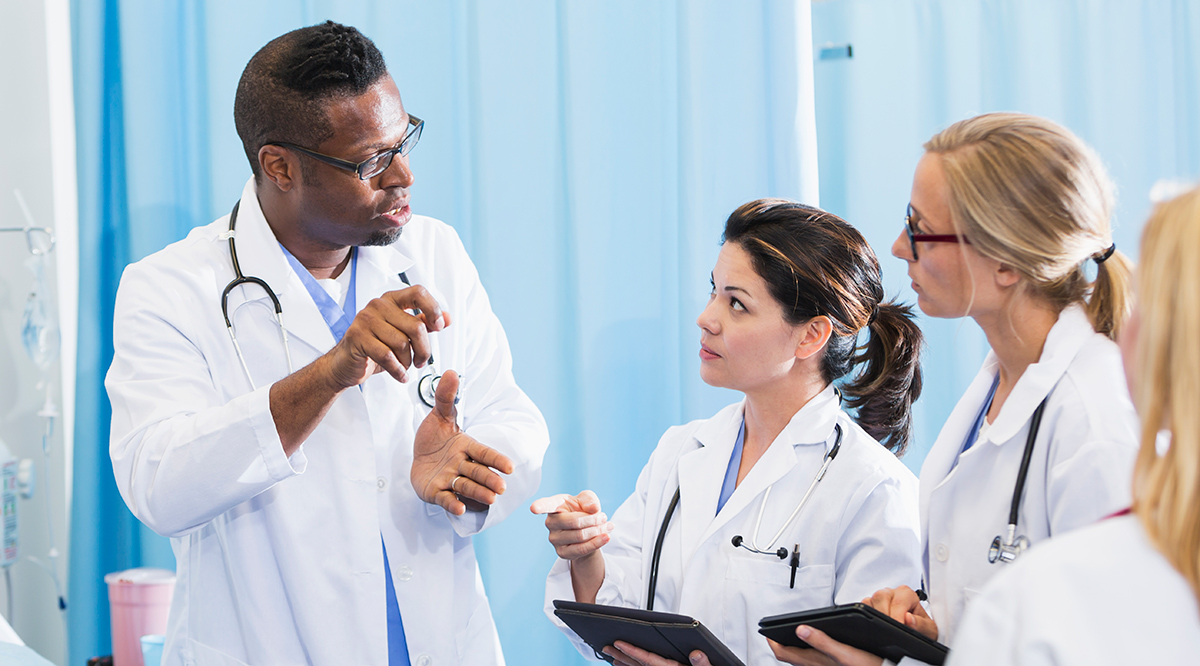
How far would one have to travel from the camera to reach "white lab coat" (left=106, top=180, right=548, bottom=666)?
1.34 meters

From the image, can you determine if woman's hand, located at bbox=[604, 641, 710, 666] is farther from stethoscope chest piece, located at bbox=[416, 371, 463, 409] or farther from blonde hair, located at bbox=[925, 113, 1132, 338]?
→ blonde hair, located at bbox=[925, 113, 1132, 338]

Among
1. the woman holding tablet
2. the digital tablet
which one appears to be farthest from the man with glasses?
the digital tablet

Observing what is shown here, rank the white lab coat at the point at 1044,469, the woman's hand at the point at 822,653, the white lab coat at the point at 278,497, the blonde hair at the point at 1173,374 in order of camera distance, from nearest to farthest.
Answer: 1. the blonde hair at the point at 1173,374
2. the white lab coat at the point at 1044,469
3. the woman's hand at the point at 822,653
4. the white lab coat at the point at 278,497

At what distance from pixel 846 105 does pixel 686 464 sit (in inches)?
37.0

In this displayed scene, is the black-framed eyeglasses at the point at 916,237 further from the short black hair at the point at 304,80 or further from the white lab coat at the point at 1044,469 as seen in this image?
the short black hair at the point at 304,80

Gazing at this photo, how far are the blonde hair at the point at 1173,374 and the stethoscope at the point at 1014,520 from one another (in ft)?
1.52

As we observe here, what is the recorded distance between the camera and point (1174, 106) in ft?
5.84

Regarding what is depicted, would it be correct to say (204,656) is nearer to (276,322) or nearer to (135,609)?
(276,322)

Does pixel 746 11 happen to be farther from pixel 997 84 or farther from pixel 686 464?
pixel 686 464

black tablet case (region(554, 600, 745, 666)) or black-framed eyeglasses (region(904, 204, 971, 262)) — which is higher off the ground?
black-framed eyeglasses (region(904, 204, 971, 262))

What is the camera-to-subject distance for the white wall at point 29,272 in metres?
2.09

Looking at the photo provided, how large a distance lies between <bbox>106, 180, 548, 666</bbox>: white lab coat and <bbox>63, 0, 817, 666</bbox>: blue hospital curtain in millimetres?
444

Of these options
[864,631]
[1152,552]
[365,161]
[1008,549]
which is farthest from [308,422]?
[1152,552]

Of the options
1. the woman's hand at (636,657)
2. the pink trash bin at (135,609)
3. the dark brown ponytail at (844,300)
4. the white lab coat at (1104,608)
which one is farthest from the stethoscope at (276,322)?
the white lab coat at (1104,608)
